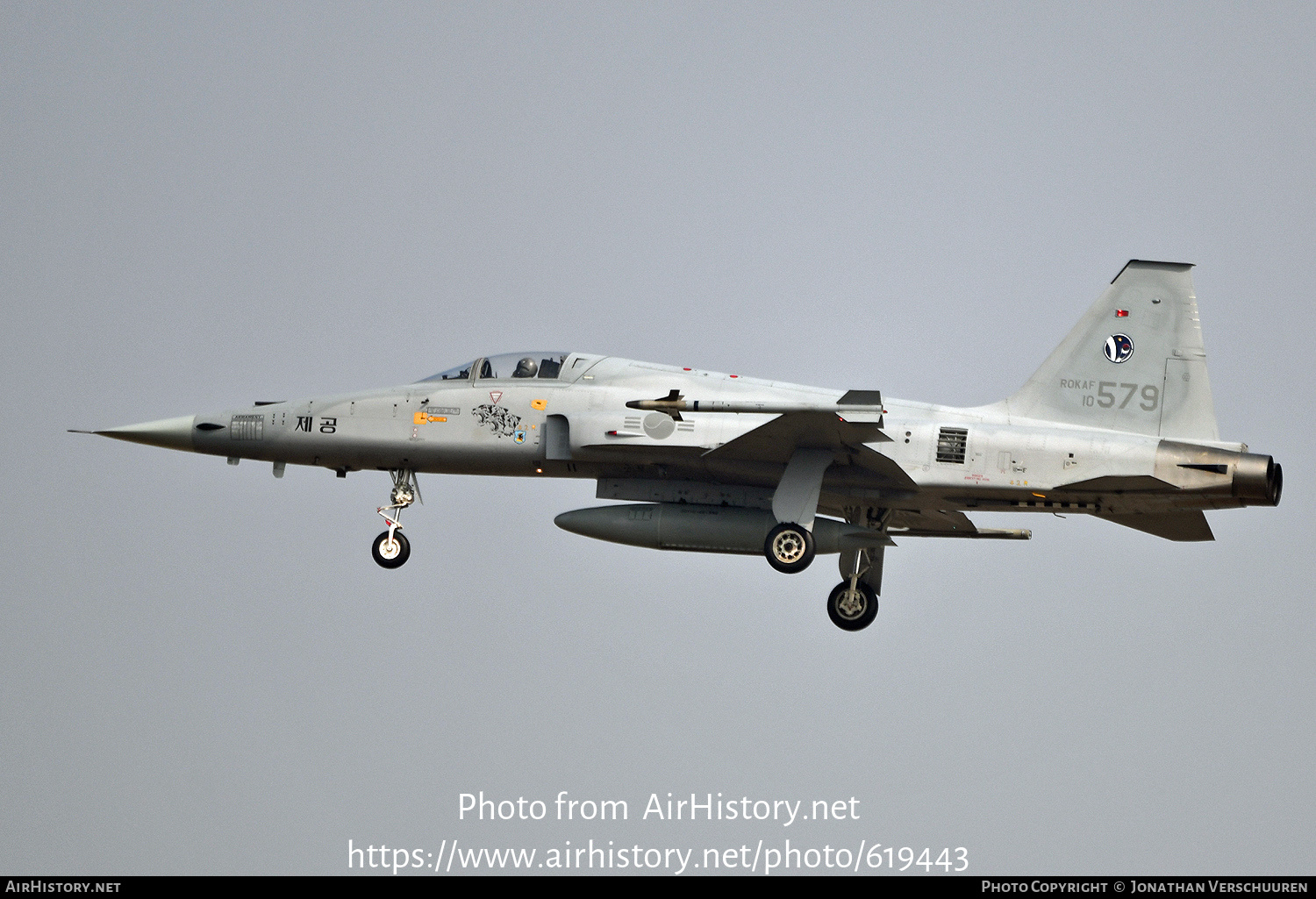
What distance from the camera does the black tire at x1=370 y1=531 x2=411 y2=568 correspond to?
79.0 feet

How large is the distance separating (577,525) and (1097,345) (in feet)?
25.6

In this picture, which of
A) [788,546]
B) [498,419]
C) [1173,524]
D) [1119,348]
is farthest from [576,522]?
[1173,524]

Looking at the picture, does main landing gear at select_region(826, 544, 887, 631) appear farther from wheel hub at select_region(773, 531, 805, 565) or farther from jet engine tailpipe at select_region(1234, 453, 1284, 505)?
jet engine tailpipe at select_region(1234, 453, 1284, 505)

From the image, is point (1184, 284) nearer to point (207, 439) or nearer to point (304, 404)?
point (304, 404)

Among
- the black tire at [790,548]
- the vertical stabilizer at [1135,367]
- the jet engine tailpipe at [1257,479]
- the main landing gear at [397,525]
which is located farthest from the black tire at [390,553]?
the jet engine tailpipe at [1257,479]

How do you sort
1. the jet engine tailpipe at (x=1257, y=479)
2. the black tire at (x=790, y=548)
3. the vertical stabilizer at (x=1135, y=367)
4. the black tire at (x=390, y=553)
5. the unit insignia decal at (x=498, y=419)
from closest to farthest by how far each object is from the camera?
the jet engine tailpipe at (x=1257, y=479), the vertical stabilizer at (x=1135, y=367), the black tire at (x=790, y=548), the unit insignia decal at (x=498, y=419), the black tire at (x=390, y=553)

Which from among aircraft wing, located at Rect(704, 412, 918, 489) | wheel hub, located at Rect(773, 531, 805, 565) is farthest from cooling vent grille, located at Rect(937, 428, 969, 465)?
wheel hub, located at Rect(773, 531, 805, 565)

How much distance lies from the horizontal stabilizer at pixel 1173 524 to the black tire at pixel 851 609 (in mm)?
3892

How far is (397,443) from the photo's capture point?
934 inches

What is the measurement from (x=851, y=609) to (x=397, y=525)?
715cm

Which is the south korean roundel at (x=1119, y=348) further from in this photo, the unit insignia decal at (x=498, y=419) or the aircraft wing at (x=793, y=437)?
the unit insignia decal at (x=498, y=419)

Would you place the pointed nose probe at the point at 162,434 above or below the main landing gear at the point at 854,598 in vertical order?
above

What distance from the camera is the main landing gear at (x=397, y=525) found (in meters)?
24.1

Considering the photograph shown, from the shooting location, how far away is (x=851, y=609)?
81.0 feet
